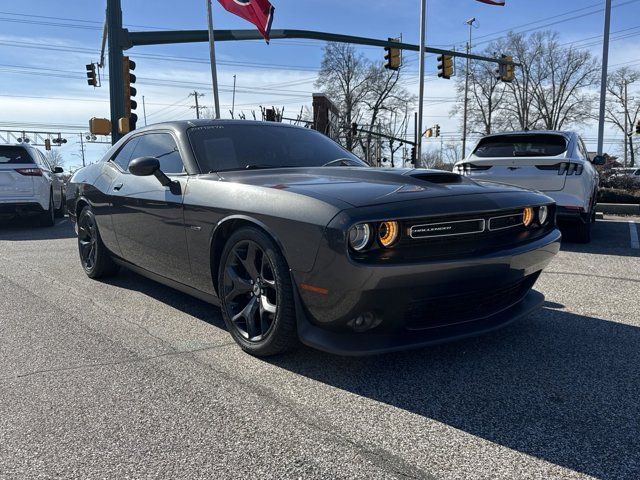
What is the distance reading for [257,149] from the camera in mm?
4020

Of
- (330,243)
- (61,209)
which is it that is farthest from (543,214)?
(61,209)

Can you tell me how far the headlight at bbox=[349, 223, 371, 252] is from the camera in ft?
8.36

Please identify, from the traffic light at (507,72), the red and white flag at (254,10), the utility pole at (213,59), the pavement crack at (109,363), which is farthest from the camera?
the traffic light at (507,72)

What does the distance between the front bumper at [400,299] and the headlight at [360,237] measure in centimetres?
9

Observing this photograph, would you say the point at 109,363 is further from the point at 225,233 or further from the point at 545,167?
the point at 545,167

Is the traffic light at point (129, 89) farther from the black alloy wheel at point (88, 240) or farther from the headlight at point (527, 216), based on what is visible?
the headlight at point (527, 216)

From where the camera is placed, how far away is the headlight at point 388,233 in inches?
102

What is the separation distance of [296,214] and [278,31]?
47.7 feet

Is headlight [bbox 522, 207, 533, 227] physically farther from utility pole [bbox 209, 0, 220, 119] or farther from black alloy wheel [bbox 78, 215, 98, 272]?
utility pole [bbox 209, 0, 220, 119]

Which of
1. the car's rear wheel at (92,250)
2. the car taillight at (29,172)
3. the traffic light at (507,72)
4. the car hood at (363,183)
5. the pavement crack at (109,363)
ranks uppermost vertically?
the traffic light at (507,72)

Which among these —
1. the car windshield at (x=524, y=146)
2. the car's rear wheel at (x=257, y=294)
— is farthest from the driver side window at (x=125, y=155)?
the car windshield at (x=524, y=146)

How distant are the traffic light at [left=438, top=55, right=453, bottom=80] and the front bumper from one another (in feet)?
64.2

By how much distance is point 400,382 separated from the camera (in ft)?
9.16

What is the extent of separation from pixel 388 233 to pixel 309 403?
2.88 feet
